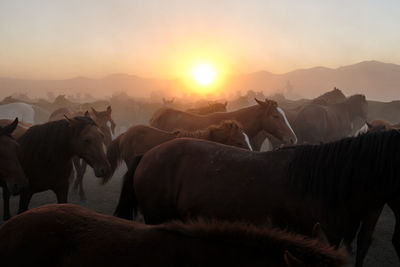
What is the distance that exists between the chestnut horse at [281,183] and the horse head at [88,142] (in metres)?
1.55

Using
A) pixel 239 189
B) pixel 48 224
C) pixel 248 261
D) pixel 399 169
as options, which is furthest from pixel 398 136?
pixel 48 224

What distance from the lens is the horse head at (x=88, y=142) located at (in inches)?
180

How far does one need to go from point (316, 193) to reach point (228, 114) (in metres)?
4.90

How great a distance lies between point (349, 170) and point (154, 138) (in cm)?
416

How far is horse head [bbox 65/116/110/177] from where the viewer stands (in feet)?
15.0

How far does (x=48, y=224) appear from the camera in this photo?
169cm

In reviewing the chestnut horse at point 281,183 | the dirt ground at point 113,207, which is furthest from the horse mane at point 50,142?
the chestnut horse at point 281,183

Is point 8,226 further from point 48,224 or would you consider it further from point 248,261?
point 248,261

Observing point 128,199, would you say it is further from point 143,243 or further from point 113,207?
point 113,207

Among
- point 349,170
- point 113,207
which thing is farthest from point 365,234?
point 113,207

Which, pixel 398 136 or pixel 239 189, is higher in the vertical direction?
pixel 398 136

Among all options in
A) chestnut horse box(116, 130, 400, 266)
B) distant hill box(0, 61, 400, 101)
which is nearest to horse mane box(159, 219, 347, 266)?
chestnut horse box(116, 130, 400, 266)

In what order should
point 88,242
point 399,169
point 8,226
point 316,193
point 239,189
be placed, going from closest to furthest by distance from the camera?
point 88,242
point 8,226
point 399,169
point 316,193
point 239,189

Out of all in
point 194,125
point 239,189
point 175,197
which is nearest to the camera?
point 239,189
